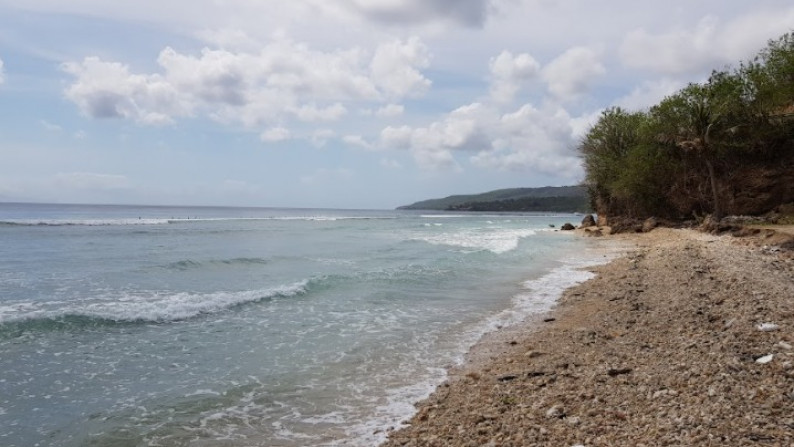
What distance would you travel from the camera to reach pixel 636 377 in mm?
6125

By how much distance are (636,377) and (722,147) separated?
114 feet

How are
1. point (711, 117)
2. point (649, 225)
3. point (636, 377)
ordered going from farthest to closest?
point (649, 225), point (711, 117), point (636, 377)

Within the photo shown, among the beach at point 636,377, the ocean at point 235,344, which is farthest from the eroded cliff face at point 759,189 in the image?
the beach at point 636,377

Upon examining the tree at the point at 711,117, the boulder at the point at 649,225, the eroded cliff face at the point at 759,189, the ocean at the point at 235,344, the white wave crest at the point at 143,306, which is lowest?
the ocean at the point at 235,344

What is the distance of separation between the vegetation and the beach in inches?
997

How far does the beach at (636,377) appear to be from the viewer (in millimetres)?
4562

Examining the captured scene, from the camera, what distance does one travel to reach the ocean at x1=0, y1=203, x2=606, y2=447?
645cm

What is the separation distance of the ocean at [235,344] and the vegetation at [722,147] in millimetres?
20606

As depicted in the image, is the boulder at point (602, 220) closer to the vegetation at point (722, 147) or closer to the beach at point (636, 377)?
the vegetation at point (722, 147)

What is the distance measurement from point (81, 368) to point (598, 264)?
19342 millimetres

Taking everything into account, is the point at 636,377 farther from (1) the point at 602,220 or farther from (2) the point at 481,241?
(1) the point at 602,220

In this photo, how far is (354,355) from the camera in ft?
30.8

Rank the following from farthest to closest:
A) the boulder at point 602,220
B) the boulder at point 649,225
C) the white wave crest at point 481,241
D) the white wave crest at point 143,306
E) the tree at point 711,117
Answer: the boulder at point 602,220 < the boulder at point 649,225 < the tree at point 711,117 < the white wave crest at point 481,241 < the white wave crest at point 143,306

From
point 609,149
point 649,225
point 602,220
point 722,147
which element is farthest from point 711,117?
point 602,220
